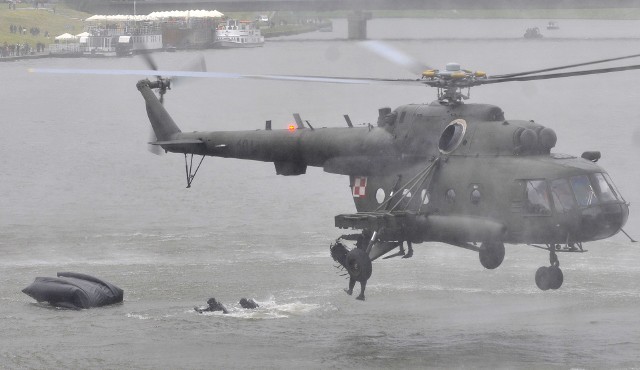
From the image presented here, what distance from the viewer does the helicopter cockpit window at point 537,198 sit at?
25.0m

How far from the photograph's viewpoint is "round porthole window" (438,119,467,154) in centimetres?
2666

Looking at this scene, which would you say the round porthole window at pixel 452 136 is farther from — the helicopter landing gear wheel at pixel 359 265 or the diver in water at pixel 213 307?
the diver in water at pixel 213 307

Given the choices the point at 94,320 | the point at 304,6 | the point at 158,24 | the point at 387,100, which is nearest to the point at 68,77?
the point at 158,24

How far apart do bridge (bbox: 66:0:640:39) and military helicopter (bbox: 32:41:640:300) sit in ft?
290

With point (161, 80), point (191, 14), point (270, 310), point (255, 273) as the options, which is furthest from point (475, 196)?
point (191, 14)

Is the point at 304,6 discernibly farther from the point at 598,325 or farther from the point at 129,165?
the point at 598,325

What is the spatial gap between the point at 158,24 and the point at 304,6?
19116 mm

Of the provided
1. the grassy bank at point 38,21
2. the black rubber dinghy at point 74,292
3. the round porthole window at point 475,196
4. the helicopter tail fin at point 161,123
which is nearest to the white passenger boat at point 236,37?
the grassy bank at point 38,21

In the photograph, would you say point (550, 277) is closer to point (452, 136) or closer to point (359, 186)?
point (452, 136)

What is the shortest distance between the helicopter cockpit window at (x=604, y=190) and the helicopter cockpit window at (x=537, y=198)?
1.17m

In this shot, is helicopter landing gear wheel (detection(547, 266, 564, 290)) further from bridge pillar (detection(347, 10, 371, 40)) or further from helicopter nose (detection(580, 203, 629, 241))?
bridge pillar (detection(347, 10, 371, 40))

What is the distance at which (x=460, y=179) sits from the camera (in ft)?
86.1

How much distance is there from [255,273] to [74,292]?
7665 mm

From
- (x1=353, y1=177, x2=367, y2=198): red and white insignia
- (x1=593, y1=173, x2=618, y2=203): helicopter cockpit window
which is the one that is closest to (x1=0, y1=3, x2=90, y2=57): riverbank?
(x1=353, y1=177, x2=367, y2=198): red and white insignia
